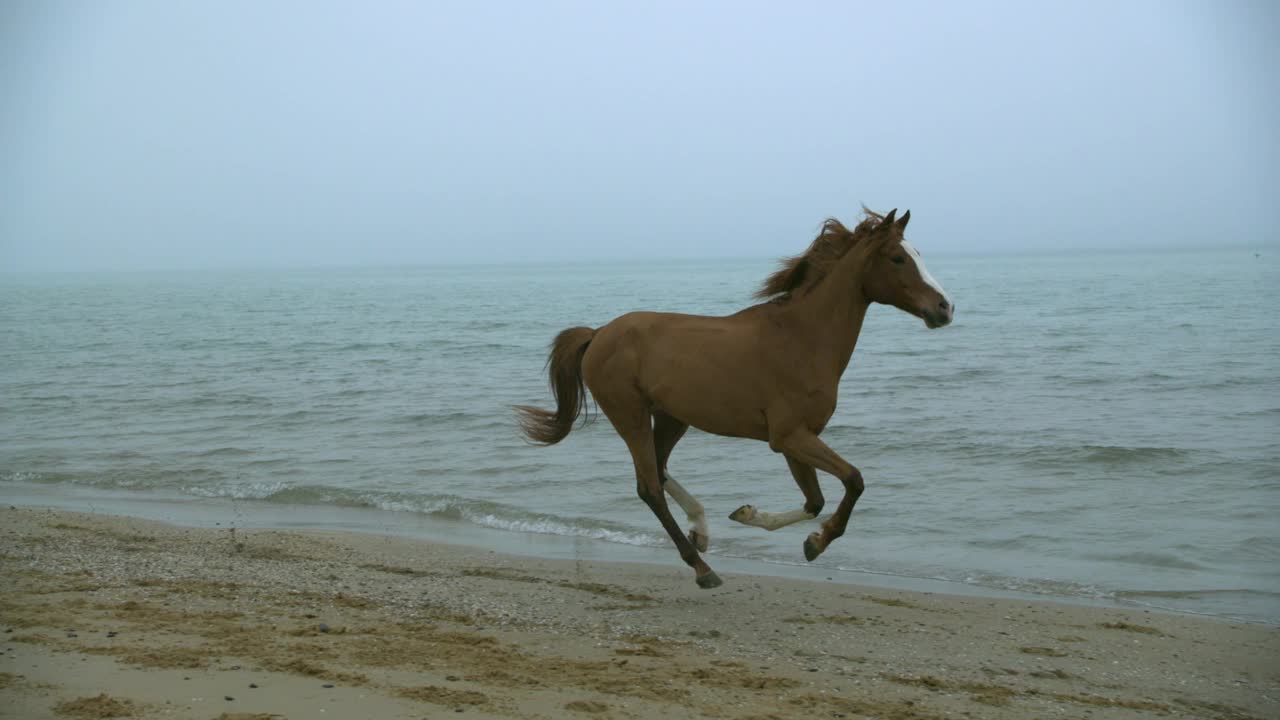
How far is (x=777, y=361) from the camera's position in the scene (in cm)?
649

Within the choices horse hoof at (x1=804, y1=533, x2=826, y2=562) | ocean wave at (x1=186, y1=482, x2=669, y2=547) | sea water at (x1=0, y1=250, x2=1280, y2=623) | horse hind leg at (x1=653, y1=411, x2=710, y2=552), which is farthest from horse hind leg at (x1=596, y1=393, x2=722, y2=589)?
ocean wave at (x1=186, y1=482, x2=669, y2=547)

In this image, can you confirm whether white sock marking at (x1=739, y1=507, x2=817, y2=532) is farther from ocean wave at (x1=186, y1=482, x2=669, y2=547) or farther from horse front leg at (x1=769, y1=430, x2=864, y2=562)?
ocean wave at (x1=186, y1=482, x2=669, y2=547)

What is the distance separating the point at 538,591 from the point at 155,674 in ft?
8.82

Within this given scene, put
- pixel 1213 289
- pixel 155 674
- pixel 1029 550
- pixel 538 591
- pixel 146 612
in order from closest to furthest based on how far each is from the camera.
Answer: pixel 155 674 → pixel 146 612 → pixel 538 591 → pixel 1029 550 → pixel 1213 289

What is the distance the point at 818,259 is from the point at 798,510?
1549 millimetres

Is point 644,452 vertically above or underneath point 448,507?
above

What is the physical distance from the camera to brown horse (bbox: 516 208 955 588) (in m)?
6.36

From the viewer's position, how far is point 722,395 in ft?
21.6

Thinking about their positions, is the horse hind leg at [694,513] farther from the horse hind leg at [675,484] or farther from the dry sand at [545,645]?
the dry sand at [545,645]

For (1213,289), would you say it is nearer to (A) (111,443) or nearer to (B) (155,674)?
(A) (111,443)

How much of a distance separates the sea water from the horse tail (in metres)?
1.46

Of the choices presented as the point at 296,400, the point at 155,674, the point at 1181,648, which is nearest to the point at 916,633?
the point at 1181,648

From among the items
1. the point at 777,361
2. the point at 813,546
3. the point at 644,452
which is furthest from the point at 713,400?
the point at 813,546

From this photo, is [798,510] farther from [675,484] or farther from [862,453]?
[862,453]
